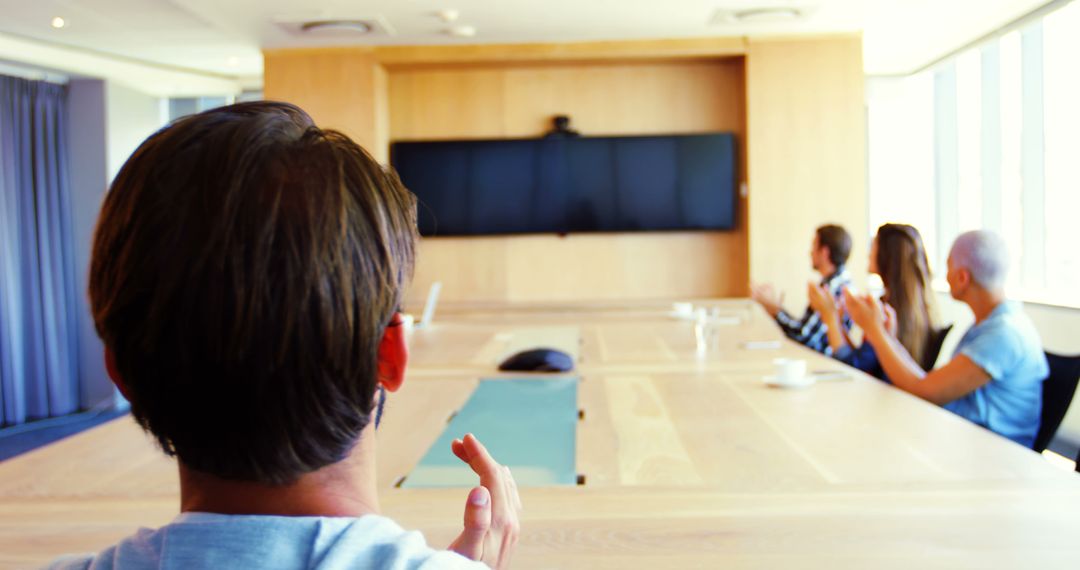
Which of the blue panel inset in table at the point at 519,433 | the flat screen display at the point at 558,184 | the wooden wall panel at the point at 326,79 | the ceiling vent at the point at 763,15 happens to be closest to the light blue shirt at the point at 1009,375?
the blue panel inset in table at the point at 519,433

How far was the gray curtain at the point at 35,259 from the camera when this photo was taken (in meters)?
7.16

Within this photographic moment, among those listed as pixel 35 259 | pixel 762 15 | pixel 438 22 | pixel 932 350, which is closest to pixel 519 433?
pixel 932 350

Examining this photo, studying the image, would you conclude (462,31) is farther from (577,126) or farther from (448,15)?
(577,126)

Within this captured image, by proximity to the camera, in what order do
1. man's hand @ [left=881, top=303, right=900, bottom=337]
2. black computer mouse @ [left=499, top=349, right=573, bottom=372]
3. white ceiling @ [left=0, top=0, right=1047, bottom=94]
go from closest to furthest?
black computer mouse @ [left=499, top=349, right=573, bottom=372]
man's hand @ [left=881, top=303, right=900, bottom=337]
white ceiling @ [left=0, top=0, right=1047, bottom=94]

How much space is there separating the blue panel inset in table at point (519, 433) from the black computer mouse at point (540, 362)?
85 mm

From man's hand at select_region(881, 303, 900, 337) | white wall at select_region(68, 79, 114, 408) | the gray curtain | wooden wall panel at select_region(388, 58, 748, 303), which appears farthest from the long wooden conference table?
white wall at select_region(68, 79, 114, 408)

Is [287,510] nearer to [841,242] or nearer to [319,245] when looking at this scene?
[319,245]

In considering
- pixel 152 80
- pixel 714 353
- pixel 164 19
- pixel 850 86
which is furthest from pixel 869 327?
pixel 152 80

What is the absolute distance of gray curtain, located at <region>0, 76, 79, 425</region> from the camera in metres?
7.16

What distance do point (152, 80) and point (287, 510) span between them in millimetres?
8361

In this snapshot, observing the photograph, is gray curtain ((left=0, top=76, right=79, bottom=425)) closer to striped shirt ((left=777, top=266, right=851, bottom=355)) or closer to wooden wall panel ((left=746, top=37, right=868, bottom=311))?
wooden wall panel ((left=746, top=37, right=868, bottom=311))

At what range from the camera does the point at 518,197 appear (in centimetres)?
765

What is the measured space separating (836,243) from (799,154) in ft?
8.96

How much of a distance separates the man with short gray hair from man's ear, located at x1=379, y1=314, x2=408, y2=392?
7.91 ft
